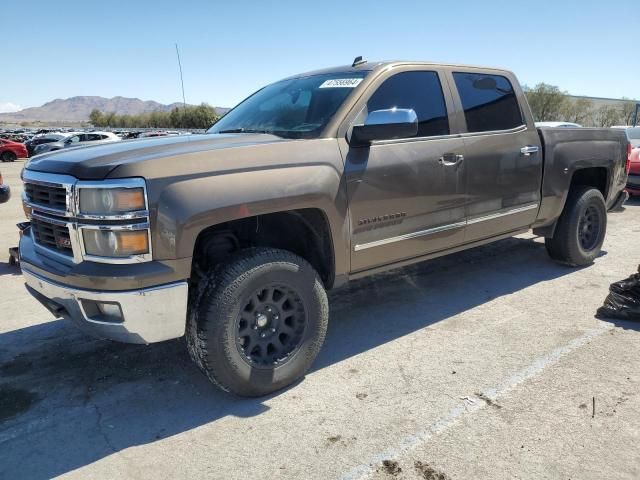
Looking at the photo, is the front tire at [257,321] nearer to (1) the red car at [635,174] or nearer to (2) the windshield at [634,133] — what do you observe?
(1) the red car at [635,174]

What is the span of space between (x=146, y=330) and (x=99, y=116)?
4897 inches

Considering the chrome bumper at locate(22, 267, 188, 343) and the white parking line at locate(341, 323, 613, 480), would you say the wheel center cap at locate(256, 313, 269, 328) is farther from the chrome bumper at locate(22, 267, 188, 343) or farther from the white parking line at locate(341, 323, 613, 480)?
the white parking line at locate(341, 323, 613, 480)

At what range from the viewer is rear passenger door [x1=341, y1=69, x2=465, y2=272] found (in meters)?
3.32

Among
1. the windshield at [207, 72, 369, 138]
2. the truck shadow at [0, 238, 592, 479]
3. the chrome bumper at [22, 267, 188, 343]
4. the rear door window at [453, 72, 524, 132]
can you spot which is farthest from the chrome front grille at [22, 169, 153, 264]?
the rear door window at [453, 72, 524, 132]

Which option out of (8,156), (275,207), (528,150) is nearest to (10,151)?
(8,156)

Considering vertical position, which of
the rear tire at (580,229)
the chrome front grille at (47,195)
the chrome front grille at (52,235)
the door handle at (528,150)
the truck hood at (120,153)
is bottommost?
the rear tire at (580,229)

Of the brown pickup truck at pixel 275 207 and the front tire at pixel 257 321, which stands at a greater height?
the brown pickup truck at pixel 275 207

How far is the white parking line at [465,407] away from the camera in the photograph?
241cm

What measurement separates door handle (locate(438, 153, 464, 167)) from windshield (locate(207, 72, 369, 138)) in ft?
2.79

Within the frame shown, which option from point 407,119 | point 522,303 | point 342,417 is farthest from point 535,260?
point 342,417

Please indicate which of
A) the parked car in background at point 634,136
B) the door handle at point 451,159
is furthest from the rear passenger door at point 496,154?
the parked car in background at point 634,136

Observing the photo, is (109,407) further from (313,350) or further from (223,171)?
(223,171)

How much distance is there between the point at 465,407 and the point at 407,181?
5.02ft

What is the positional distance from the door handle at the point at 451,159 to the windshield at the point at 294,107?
2.79 feet
